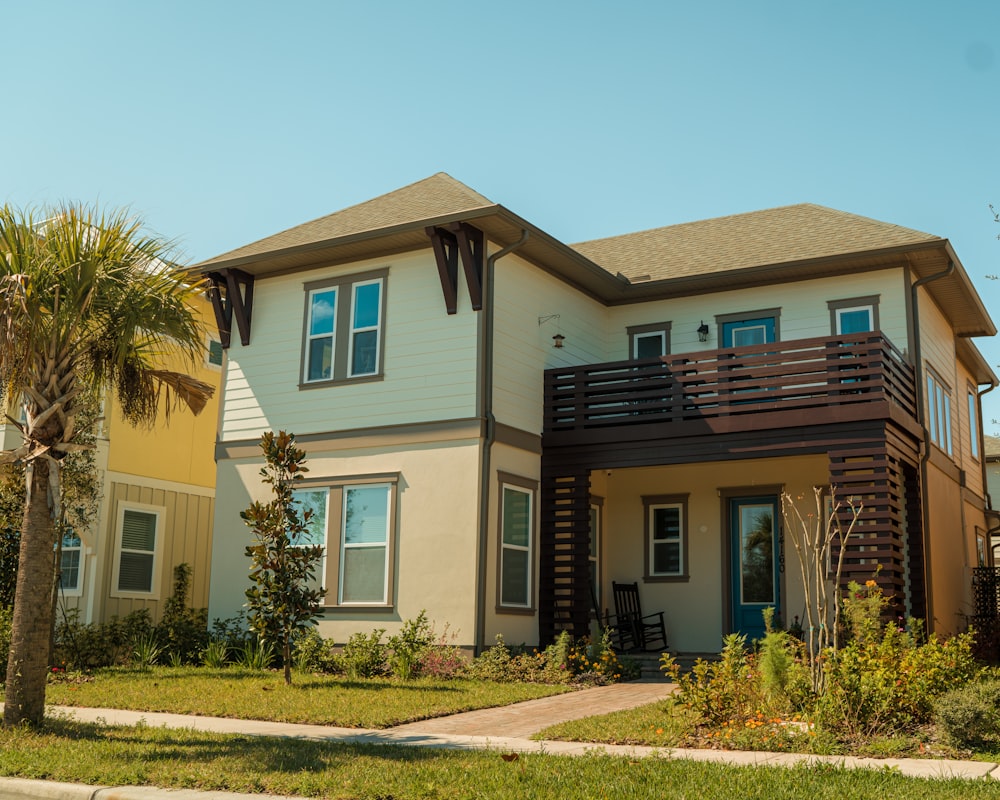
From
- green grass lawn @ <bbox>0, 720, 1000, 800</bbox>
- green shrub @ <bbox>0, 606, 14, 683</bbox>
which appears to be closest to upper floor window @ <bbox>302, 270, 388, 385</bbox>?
green shrub @ <bbox>0, 606, 14, 683</bbox>

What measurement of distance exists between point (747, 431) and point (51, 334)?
9605mm

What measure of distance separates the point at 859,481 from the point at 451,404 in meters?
5.79

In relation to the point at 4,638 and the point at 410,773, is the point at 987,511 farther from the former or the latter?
the point at 410,773

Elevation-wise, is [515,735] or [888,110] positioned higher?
[888,110]

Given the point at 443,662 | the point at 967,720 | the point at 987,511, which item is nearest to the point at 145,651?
the point at 443,662

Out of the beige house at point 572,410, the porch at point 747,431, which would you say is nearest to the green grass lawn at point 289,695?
the beige house at point 572,410

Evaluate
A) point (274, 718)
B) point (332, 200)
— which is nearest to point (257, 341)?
point (332, 200)

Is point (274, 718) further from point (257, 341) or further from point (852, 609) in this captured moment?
point (257, 341)

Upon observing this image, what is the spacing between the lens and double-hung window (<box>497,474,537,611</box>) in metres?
15.9

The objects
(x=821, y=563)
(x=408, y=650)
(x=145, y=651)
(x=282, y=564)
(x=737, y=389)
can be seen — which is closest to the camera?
(x=282, y=564)

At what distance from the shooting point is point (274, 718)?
1073cm

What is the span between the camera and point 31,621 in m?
9.14

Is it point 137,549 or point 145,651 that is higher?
point 137,549

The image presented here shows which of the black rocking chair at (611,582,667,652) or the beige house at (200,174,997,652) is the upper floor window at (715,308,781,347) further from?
the black rocking chair at (611,582,667,652)
